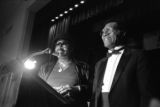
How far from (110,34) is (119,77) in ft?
1.22

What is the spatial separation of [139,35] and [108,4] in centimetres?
51

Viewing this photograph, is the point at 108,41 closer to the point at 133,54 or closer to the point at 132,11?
the point at 133,54

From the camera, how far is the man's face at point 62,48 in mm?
2129

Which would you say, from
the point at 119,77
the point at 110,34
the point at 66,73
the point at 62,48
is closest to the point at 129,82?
the point at 119,77

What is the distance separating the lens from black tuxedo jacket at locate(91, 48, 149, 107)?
4.86 ft

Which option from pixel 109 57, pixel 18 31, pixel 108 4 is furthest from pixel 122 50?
pixel 18 31

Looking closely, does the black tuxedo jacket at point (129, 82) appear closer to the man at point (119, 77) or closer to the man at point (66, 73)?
the man at point (119, 77)

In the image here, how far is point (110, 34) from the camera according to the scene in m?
1.80

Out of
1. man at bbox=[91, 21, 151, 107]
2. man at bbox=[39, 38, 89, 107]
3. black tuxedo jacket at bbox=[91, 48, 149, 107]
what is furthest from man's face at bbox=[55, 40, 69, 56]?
black tuxedo jacket at bbox=[91, 48, 149, 107]

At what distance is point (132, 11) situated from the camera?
2.49m

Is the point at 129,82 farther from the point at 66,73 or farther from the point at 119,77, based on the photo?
the point at 66,73

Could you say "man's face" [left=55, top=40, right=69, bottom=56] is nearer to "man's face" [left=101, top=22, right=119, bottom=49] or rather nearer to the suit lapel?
"man's face" [left=101, top=22, right=119, bottom=49]

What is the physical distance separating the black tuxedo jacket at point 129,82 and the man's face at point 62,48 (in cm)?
61

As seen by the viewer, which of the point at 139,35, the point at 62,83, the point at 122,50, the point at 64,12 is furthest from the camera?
the point at 64,12
